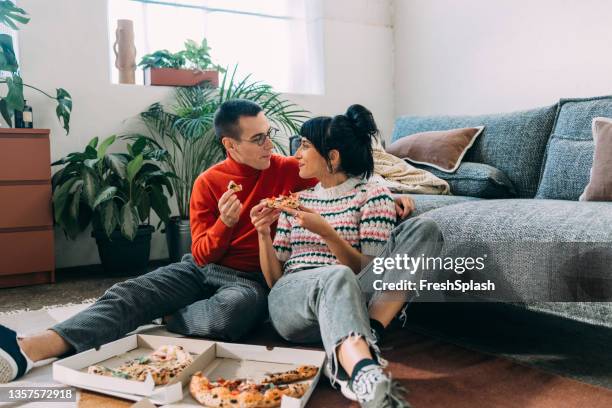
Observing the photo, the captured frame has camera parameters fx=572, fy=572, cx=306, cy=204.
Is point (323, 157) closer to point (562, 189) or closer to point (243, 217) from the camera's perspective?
point (243, 217)

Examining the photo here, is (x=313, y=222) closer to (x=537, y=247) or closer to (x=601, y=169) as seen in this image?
(x=537, y=247)

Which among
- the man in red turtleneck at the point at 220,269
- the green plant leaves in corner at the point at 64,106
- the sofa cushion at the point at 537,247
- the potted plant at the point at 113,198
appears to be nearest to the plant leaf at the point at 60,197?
the potted plant at the point at 113,198

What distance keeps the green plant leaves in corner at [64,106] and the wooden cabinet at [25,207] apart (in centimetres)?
15

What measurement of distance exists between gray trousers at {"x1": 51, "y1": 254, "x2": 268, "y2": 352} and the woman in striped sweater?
16 centimetres

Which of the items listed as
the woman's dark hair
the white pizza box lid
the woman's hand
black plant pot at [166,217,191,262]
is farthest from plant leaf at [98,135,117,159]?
the woman's hand

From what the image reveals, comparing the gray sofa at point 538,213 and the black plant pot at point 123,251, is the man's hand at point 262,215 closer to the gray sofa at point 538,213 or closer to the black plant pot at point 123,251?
the gray sofa at point 538,213

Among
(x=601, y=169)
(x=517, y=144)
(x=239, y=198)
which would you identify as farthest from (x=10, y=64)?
A: (x=601, y=169)

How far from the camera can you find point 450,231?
6.12 ft

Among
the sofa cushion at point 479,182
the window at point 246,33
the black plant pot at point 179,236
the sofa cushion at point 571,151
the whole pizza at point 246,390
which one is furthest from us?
the window at point 246,33

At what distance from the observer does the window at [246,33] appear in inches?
146

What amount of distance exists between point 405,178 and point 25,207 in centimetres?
196

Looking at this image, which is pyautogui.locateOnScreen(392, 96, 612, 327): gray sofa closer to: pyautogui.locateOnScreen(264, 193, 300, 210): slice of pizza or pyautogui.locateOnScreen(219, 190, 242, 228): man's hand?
pyautogui.locateOnScreen(264, 193, 300, 210): slice of pizza

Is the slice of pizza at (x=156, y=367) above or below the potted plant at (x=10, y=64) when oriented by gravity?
below

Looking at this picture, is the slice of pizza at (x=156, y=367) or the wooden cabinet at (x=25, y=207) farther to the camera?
the wooden cabinet at (x=25, y=207)
